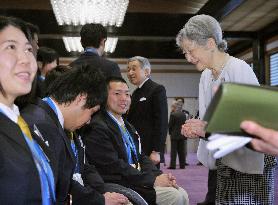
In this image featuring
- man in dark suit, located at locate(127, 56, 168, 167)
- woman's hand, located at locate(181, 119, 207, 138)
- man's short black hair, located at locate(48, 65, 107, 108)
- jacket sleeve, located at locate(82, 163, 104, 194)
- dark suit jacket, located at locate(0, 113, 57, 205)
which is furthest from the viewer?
man in dark suit, located at locate(127, 56, 168, 167)

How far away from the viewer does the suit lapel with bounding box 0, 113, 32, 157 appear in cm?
135

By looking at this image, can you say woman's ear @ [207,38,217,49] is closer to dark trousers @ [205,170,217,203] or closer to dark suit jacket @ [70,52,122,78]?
dark suit jacket @ [70,52,122,78]

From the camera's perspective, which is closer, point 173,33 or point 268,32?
point 173,33

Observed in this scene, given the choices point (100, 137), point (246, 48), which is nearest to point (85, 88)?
point (100, 137)

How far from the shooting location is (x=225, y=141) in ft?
2.87

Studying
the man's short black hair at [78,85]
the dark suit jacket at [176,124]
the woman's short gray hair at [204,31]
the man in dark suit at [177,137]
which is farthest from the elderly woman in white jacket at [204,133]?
the dark suit jacket at [176,124]

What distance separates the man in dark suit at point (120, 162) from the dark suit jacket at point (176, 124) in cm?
628

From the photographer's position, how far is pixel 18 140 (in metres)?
1.35

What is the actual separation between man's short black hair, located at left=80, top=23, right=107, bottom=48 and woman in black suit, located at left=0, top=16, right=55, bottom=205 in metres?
1.72

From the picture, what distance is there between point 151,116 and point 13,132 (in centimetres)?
263

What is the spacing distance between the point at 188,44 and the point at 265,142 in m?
1.32

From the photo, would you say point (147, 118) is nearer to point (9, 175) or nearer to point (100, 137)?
point (100, 137)

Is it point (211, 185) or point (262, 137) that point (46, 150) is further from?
point (211, 185)

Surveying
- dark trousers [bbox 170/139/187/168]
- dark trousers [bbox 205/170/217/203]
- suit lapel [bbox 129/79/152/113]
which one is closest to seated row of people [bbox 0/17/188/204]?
suit lapel [bbox 129/79/152/113]
